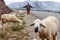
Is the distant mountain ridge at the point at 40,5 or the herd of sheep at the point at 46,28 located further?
the distant mountain ridge at the point at 40,5

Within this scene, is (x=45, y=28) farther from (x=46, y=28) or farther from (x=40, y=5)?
(x=40, y=5)

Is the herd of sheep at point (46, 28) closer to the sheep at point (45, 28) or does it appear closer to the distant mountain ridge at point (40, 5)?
the sheep at point (45, 28)

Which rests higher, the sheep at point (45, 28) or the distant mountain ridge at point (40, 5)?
the sheep at point (45, 28)

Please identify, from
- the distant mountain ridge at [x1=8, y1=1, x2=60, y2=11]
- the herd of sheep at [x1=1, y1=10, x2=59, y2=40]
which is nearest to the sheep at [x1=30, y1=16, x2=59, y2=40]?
the herd of sheep at [x1=1, y1=10, x2=59, y2=40]

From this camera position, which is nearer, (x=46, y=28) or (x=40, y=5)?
(x=46, y=28)

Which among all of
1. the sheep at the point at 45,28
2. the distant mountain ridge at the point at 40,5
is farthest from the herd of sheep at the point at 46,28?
the distant mountain ridge at the point at 40,5

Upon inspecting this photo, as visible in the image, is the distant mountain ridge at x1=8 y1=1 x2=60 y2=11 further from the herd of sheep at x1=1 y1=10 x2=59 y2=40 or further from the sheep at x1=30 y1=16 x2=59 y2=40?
the sheep at x1=30 y1=16 x2=59 y2=40

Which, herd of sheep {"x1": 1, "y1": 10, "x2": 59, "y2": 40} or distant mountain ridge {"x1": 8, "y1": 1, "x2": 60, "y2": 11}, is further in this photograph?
distant mountain ridge {"x1": 8, "y1": 1, "x2": 60, "y2": 11}

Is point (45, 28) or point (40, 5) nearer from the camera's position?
point (45, 28)

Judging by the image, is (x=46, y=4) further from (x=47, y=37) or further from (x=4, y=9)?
(x=47, y=37)

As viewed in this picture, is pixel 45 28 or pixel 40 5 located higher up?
pixel 45 28

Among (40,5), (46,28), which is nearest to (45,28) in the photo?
(46,28)

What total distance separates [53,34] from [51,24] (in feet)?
1.30

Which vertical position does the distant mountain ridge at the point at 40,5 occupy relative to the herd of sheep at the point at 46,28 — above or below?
below
